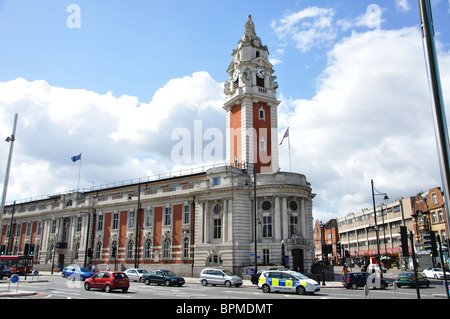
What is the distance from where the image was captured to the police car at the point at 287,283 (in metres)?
25.9

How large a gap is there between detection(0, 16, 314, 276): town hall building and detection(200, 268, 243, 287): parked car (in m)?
6.44

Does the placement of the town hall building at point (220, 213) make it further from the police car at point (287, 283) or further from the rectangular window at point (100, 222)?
the police car at point (287, 283)

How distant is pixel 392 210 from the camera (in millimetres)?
86250

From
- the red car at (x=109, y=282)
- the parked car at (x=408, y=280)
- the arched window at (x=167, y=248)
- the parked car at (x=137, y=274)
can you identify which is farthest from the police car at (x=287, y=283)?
the arched window at (x=167, y=248)

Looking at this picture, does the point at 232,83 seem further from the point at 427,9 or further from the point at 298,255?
the point at 427,9

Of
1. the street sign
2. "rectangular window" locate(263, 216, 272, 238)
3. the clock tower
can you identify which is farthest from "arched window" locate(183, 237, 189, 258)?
the clock tower

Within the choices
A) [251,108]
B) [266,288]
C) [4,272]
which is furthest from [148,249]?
[266,288]

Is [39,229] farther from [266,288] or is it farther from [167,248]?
[266,288]

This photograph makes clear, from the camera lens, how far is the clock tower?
170 feet

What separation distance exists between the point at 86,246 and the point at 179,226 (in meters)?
16.6

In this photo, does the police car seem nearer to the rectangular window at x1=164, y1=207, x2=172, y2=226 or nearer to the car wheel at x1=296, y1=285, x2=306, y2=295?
the car wheel at x1=296, y1=285, x2=306, y2=295

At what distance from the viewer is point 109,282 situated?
2589 centimetres

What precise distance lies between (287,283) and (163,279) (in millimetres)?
12488

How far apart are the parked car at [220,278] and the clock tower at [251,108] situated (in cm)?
1868
